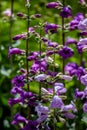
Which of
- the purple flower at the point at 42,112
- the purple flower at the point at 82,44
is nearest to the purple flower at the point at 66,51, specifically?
the purple flower at the point at 82,44

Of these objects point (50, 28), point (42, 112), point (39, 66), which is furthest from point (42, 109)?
point (50, 28)

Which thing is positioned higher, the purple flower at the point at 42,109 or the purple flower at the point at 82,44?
the purple flower at the point at 82,44

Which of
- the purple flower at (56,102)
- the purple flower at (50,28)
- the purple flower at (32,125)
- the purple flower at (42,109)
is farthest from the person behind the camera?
A: the purple flower at (50,28)

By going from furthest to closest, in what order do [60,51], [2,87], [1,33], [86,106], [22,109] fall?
1. [1,33]
2. [2,87]
3. [22,109]
4. [60,51]
5. [86,106]

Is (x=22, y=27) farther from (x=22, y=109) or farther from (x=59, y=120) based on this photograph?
(x=59, y=120)

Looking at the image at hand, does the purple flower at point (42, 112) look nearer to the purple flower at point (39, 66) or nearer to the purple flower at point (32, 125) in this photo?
the purple flower at point (32, 125)

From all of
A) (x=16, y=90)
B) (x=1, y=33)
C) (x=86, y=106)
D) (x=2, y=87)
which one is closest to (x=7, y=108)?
(x=2, y=87)

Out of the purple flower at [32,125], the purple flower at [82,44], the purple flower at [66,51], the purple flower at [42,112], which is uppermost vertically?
the purple flower at [82,44]

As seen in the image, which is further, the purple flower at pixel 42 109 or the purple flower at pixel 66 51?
the purple flower at pixel 66 51

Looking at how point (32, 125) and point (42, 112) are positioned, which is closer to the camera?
point (42, 112)

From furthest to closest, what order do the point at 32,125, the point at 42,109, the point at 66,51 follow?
the point at 66,51
the point at 32,125
the point at 42,109

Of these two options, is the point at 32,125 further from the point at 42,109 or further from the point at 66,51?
the point at 66,51
